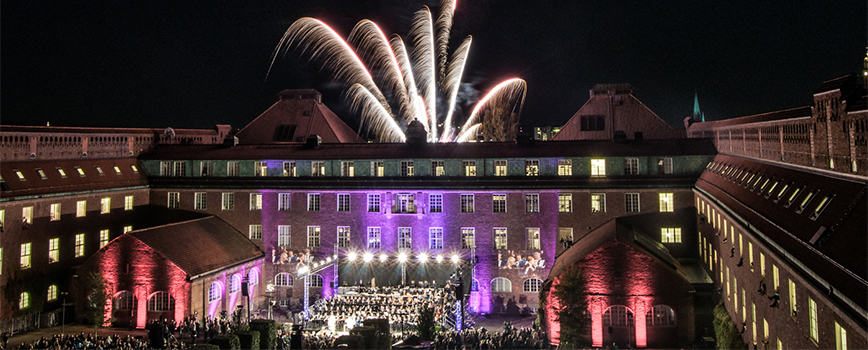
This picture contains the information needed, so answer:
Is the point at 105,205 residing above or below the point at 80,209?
above

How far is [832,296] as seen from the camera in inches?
679

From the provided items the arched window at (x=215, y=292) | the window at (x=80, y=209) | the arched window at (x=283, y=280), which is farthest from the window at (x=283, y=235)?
the window at (x=80, y=209)

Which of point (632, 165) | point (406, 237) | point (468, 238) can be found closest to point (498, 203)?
point (468, 238)

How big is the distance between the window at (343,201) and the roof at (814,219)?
3099 cm

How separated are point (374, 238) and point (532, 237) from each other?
13.8 metres

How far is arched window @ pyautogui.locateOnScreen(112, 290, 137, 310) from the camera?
44.5m

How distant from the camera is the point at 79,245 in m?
49.0

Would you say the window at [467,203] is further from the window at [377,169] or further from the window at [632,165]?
the window at [632,165]

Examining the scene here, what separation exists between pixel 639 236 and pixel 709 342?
910 centimetres

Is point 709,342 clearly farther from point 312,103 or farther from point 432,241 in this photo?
point 312,103

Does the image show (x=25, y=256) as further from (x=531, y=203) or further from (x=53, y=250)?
(x=531, y=203)

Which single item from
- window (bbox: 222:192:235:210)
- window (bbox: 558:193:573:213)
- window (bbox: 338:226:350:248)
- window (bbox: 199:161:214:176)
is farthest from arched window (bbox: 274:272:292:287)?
window (bbox: 558:193:573:213)

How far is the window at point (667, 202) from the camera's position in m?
48.2

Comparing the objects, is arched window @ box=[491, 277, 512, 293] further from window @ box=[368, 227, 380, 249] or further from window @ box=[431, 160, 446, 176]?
window @ box=[368, 227, 380, 249]
